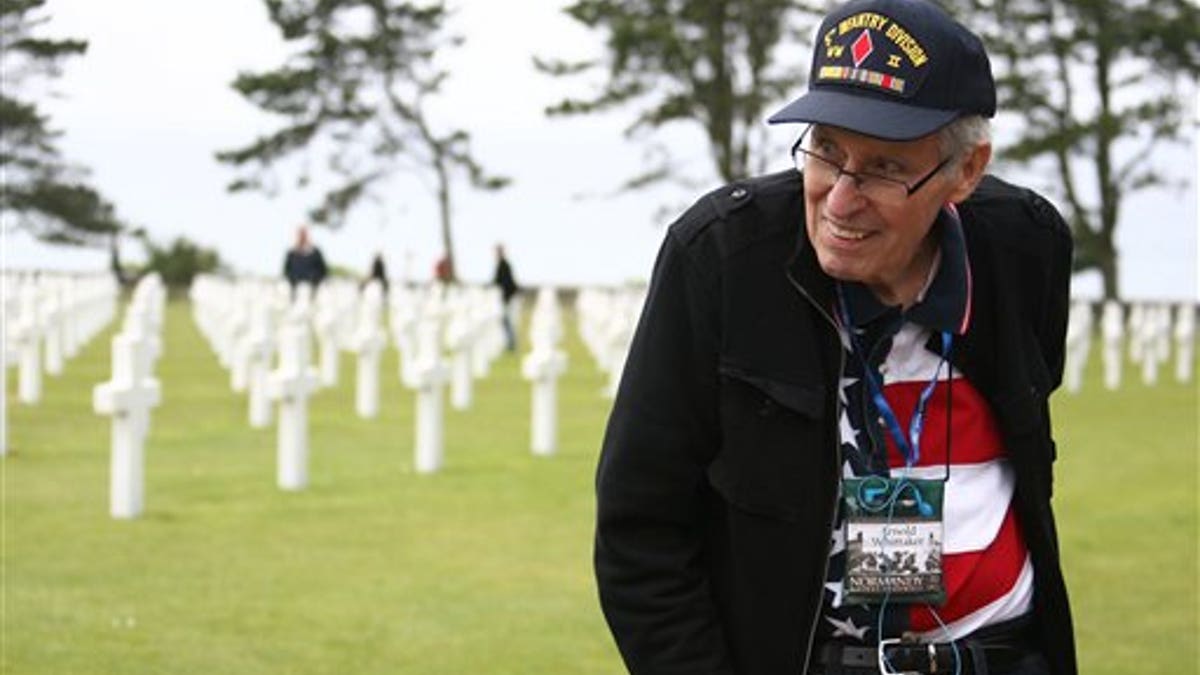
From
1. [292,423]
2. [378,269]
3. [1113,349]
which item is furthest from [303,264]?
[292,423]

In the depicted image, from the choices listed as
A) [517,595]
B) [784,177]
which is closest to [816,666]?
[784,177]

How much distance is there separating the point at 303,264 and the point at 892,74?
3514 cm

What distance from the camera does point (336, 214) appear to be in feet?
195

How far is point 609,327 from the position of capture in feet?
96.8

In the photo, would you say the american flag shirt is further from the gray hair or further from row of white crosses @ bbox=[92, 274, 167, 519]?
row of white crosses @ bbox=[92, 274, 167, 519]

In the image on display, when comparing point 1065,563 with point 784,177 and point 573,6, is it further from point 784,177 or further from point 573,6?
point 573,6

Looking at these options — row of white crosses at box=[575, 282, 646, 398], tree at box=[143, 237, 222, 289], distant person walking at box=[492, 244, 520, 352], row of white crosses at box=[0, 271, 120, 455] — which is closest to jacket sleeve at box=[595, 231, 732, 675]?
row of white crosses at box=[0, 271, 120, 455]

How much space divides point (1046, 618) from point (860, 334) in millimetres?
601

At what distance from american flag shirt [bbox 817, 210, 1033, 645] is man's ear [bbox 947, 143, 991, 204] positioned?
0.21 feet

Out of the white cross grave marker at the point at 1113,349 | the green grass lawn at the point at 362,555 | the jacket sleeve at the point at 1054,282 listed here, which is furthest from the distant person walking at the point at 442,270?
the jacket sleeve at the point at 1054,282

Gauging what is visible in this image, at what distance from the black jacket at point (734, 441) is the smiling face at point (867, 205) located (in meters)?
0.07

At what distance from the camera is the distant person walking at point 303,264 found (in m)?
38.1

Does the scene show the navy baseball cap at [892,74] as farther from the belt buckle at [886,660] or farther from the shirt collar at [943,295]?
the belt buckle at [886,660]

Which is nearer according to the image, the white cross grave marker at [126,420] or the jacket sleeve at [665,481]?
the jacket sleeve at [665,481]
